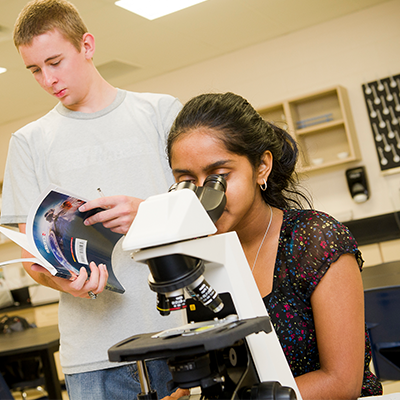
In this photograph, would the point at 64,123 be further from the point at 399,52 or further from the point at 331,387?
the point at 399,52

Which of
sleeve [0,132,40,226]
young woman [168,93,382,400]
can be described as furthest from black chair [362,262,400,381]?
sleeve [0,132,40,226]

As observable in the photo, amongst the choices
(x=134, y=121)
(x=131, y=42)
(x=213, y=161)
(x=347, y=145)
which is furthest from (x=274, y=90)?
(x=213, y=161)

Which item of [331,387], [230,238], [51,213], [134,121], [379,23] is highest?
[379,23]

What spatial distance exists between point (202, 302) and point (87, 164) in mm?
794

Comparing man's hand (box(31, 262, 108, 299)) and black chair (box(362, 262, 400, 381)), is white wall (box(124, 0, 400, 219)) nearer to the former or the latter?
black chair (box(362, 262, 400, 381))

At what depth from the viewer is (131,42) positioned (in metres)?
4.25

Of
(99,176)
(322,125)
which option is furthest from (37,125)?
(322,125)

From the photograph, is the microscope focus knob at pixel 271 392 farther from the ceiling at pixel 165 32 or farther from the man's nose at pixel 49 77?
the ceiling at pixel 165 32

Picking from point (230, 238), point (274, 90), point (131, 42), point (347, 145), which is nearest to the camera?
point (230, 238)

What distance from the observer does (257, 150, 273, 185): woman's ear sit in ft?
3.95

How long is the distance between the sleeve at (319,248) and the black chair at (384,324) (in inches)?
37.8

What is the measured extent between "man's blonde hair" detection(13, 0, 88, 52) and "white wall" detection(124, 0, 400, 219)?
3.36m

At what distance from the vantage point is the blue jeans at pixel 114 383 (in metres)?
1.29

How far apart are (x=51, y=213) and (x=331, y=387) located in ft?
2.22
